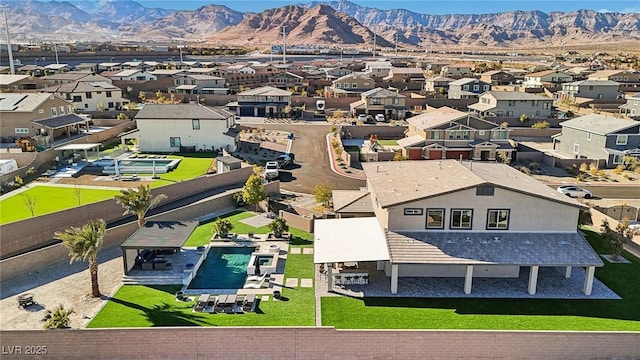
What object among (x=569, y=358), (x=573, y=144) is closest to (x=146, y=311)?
(x=569, y=358)

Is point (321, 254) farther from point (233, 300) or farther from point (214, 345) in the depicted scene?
point (214, 345)

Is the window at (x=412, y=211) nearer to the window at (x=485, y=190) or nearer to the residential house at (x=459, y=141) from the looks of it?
the window at (x=485, y=190)

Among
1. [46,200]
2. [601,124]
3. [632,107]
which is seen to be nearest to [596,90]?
[632,107]

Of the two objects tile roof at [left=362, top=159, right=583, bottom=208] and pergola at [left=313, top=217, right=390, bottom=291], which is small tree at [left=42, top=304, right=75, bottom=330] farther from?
tile roof at [left=362, top=159, right=583, bottom=208]

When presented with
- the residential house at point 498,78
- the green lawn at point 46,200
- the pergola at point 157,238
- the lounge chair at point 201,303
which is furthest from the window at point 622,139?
the residential house at point 498,78

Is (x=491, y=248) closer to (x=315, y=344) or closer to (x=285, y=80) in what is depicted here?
(x=315, y=344)
